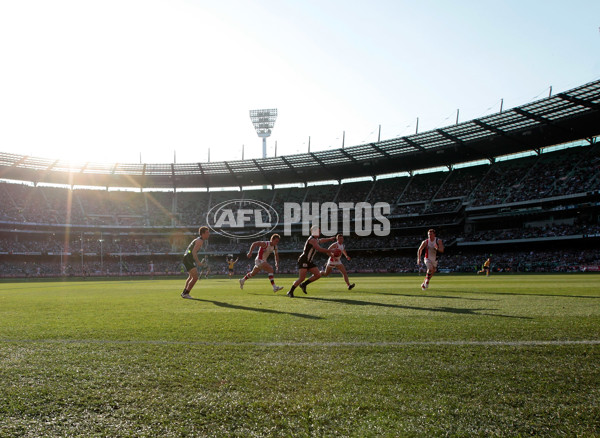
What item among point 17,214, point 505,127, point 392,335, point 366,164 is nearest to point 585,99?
point 505,127

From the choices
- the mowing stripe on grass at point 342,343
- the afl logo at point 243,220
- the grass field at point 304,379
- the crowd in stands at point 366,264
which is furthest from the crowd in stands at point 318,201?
the grass field at point 304,379

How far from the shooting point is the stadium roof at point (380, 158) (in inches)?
1769

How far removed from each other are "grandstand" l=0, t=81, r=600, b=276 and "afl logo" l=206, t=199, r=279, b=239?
151 cm

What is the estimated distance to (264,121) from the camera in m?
77.8

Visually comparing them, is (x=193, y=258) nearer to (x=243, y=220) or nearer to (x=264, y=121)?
(x=243, y=220)

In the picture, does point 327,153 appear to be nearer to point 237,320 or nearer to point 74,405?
point 237,320

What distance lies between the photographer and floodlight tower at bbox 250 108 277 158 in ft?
253

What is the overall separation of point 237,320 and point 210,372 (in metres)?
3.67

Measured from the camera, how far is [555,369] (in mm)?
4027

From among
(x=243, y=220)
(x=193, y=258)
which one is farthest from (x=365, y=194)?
(x=193, y=258)

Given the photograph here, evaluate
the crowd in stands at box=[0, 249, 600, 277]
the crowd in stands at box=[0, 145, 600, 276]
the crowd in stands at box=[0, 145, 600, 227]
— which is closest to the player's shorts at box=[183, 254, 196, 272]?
the crowd in stands at box=[0, 249, 600, 277]

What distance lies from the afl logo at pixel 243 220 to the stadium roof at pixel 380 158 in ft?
17.4

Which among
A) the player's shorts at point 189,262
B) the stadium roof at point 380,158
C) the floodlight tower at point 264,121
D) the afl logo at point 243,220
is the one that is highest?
the floodlight tower at point 264,121

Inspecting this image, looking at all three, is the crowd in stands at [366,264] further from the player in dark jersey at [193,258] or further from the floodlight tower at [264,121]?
the player in dark jersey at [193,258]
